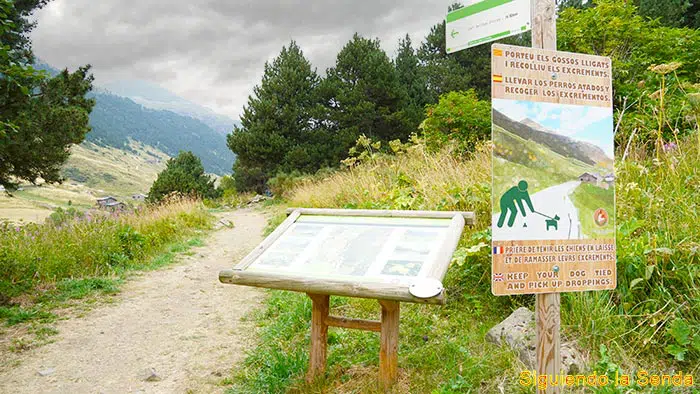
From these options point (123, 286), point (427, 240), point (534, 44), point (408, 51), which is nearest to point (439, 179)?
point (427, 240)

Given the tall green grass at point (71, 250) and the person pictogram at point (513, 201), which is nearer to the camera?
the person pictogram at point (513, 201)

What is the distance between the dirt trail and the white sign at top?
8.99ft

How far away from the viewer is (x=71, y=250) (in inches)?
250

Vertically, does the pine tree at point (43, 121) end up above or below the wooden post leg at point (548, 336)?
above

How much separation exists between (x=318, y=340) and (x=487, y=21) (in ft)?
6.73

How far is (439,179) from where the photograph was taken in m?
5.76

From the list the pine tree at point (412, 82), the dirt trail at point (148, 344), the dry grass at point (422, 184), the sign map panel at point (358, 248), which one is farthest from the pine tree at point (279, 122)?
the sign map panel at point (358, 248)

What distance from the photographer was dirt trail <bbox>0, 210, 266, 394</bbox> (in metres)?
3.30

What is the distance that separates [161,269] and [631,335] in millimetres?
6078

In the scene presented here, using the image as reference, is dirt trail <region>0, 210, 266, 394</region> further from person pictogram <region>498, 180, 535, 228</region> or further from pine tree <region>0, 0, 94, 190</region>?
pine tree <region>0, 0, 94, 190</region>

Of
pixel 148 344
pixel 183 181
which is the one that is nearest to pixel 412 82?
pixel 183 181

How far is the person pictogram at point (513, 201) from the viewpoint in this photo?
2.06 m

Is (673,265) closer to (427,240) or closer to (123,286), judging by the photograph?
(427,240)

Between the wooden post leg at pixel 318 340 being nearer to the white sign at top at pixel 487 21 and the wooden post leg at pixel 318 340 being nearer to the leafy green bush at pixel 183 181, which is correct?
the white sign at top at pixel 487 21
